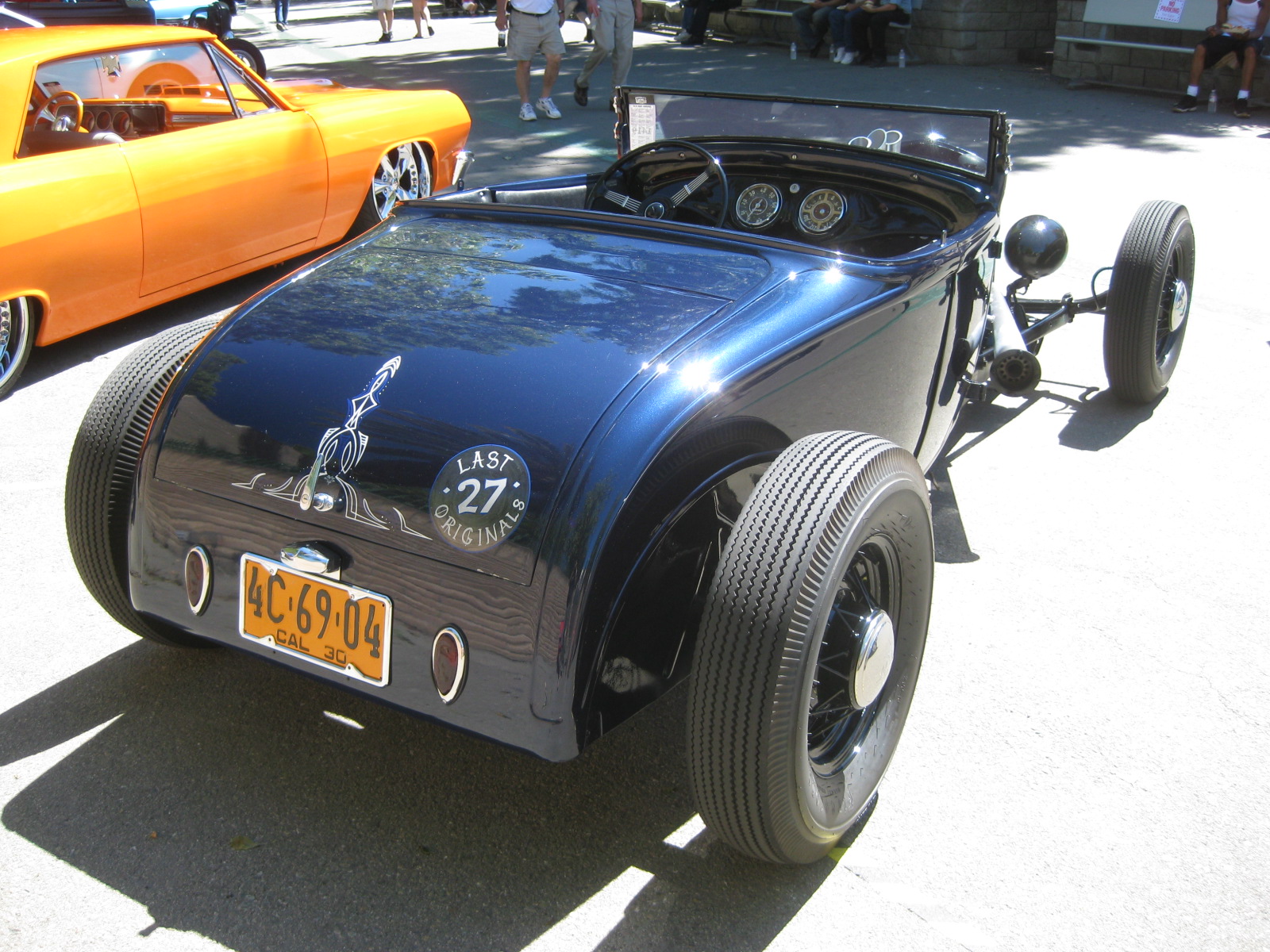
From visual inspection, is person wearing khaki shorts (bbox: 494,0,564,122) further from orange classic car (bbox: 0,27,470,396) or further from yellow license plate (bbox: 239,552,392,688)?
yellow license plate (bbox: 239,552,392,688)

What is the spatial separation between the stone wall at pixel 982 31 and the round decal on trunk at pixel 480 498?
13.1 m

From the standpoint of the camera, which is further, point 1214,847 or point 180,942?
point 1214,847

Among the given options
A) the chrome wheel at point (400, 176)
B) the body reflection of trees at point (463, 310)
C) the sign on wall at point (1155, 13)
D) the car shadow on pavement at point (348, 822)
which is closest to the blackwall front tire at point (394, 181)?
the chrome wheel at point (400, 176)

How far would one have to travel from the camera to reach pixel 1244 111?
34.2 feet

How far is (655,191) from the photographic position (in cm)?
389

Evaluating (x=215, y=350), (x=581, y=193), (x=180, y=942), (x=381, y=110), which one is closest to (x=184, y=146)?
(x=381, y=110)

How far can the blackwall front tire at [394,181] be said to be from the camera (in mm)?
6195

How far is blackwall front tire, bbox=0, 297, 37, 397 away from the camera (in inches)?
179

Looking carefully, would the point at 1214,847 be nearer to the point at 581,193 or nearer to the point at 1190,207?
the point at 581,193

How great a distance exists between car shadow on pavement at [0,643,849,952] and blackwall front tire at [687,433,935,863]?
0.73 feet

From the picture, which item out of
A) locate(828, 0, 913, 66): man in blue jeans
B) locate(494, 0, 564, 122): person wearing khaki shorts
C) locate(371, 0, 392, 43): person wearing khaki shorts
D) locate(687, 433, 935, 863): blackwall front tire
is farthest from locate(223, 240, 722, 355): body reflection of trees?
locate(371, 0, 392, 43): person wearing khaki shorts

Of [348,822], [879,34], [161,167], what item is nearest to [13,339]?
[161,167]

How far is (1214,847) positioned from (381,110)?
207 inches

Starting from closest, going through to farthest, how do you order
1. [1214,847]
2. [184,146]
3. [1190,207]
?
[1214,847] < [184,146] < [1190,207]
